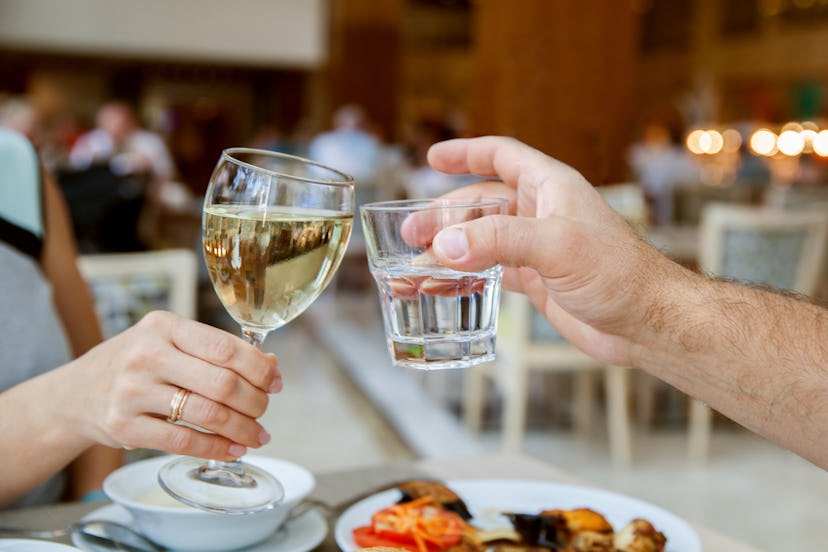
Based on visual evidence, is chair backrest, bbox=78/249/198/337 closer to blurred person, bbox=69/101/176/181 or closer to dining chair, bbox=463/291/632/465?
dining chair, bbox=463/291/632/465

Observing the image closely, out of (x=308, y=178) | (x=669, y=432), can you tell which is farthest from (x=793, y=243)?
(x=308, y=178)

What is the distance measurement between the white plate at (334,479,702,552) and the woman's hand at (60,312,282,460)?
0.19 meters

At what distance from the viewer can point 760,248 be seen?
348 cm

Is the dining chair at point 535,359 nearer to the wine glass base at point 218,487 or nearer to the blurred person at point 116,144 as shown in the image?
the wine glass base at point 218,487

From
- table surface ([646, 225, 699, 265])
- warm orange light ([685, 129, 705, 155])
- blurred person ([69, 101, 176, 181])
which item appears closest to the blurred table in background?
table surface ([646, 225, 699, 265])

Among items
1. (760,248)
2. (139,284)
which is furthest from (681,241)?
(139,284)

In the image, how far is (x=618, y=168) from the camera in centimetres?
440

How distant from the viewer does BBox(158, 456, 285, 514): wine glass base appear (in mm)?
739

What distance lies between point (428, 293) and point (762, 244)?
3.02 metres

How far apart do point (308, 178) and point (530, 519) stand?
395 millimetres

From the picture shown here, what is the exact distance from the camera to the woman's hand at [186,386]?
0.73 metres

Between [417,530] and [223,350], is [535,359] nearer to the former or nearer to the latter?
[417,530]

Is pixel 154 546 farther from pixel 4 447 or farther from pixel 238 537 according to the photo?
pixel 4 447

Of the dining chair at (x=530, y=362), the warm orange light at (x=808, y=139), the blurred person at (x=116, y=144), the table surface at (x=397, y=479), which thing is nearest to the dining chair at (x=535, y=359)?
the dining chair at (x=530, y=362)
